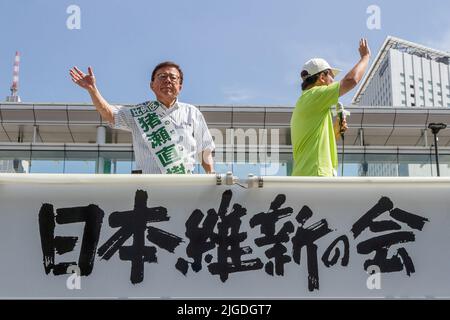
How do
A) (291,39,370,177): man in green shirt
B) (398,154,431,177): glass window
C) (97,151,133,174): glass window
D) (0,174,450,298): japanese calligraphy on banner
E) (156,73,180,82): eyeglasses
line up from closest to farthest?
1. (0,174,450,298): japanese calligraphy on banner
2. (291,39,370,177): man in green shirt
3. (156,73,180,82): eyeglasses
4. (97,151,133,174): glass window
5. (398,154,431,177): glass window

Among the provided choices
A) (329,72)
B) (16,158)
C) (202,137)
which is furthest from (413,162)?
(202,137)

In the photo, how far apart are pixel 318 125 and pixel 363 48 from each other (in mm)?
563

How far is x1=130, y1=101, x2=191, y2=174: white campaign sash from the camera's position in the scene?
2953mm

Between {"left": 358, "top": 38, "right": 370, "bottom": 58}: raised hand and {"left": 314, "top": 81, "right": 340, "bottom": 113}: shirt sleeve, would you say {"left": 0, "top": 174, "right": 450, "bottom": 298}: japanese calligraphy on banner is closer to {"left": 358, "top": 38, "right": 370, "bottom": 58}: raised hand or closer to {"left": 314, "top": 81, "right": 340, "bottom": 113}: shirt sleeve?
{"left": 314, "top": 81, "right": 340, "bottom": 113}: shirt sleeve

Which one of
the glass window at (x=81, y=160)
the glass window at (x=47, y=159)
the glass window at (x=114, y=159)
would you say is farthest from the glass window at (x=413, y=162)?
the glass window at (x=47, y=159)

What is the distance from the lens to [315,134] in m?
3.00

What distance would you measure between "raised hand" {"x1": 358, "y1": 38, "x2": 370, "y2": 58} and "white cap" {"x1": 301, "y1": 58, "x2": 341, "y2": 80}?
0.19m

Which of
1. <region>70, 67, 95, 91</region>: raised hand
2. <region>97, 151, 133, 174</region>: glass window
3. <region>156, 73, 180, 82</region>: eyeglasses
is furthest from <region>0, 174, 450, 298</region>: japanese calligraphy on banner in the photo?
<region>97, 151, 133, 174</region>: glass window

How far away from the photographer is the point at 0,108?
90.8ft

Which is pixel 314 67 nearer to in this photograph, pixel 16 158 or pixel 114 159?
pixel 114 159

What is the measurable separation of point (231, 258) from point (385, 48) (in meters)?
138

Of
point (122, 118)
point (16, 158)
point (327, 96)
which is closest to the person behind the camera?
A: point (327, 96)

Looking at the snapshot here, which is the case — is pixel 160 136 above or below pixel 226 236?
above
